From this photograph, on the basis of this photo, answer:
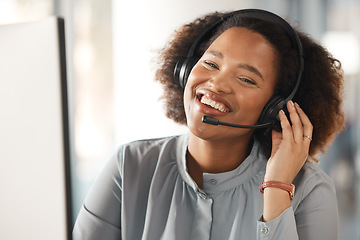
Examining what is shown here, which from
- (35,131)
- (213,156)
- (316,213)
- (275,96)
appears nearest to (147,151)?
(213,156)

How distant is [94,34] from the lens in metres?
3.13

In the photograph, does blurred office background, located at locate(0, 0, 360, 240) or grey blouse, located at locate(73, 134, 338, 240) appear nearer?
grey blouse, located at locate(73, 134, 338, 240)

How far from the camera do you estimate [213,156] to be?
4.09ft

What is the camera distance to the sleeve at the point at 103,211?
3.88ft

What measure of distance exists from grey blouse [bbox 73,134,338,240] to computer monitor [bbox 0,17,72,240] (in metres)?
0.59

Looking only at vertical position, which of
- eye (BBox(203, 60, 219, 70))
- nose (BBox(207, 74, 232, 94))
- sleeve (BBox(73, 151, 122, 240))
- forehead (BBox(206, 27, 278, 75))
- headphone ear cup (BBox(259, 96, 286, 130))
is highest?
forehead (BBox(206, 27, 278, 75))

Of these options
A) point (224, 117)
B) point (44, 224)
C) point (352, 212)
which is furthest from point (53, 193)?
point (352, 212)

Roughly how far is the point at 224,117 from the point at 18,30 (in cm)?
65

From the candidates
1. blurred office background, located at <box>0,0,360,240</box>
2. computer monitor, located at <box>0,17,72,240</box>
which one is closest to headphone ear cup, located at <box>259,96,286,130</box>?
computer monitor, located at <box>0,17,72,240</box>

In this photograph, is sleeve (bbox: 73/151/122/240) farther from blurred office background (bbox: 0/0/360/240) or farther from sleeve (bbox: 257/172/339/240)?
blurred office background (bbox: 0/0/360/240)

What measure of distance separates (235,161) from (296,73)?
1.08 ft

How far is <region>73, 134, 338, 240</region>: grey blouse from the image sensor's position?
117 centimetres

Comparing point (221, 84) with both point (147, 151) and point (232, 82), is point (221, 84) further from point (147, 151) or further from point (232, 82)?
point (147, 151)

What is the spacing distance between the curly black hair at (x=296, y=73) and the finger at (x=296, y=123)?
5 cm
